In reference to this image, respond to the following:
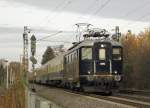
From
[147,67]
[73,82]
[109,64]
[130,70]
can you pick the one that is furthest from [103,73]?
[130,70]

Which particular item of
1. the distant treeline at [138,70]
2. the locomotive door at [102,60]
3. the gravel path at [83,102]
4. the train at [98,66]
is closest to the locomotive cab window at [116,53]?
the train at [98,66]

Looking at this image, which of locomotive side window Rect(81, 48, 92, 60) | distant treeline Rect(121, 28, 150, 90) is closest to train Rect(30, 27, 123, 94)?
locomotive side window Rect(81, 48, 92, 60)

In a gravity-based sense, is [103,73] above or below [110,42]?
below

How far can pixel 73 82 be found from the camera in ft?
121

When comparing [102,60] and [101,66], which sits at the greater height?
[102,60]

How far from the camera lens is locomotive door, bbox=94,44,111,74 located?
112 feet

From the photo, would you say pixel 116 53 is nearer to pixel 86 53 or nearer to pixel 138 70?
pixel 86 53

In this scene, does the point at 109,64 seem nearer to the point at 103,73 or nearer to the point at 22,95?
the point at 103,73

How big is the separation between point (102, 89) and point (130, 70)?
34.0 meters

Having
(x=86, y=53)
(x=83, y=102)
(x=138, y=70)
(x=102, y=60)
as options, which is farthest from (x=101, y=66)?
(x=138, y=70)

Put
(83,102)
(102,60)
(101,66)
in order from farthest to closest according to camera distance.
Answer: (102,60) → (101,66) → (83,102)

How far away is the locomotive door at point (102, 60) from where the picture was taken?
3416cm

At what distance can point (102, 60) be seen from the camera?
113ft

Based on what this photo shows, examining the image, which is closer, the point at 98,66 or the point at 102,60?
the point at 98,66
